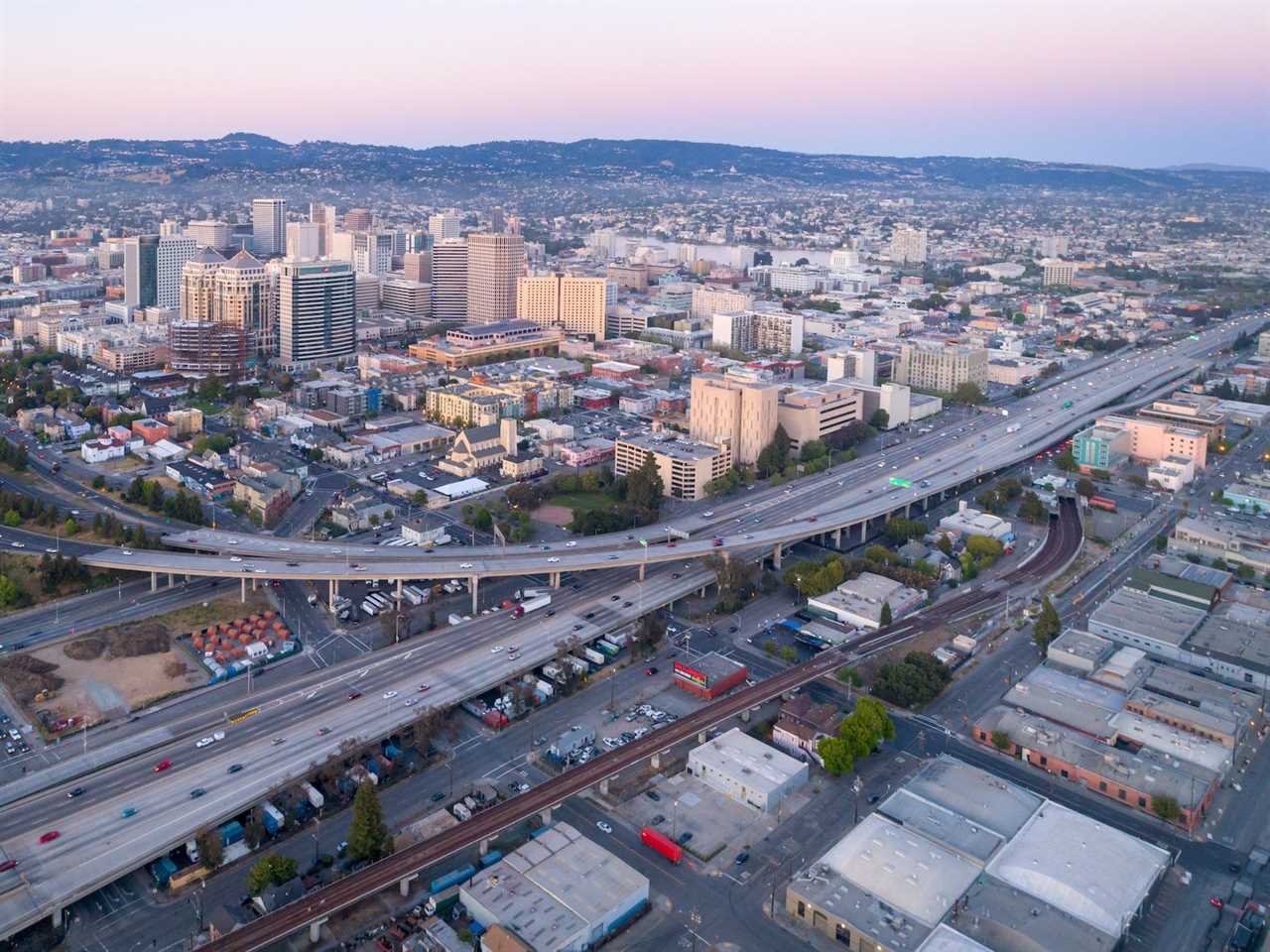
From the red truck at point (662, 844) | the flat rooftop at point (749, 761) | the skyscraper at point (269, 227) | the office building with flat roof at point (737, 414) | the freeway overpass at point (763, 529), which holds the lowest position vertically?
the red truck at point (662, 844)

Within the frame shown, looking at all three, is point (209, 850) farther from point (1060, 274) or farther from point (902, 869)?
point (1060, 274)

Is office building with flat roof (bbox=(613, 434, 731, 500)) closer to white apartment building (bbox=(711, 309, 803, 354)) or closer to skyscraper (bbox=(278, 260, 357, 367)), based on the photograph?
skyscraper (bbox=(278, 260, 357, 367))

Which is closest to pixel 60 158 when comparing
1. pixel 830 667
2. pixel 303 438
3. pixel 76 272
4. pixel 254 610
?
pixel 76 272

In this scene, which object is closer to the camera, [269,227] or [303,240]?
[303,240]

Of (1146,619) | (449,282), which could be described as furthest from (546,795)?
(449,282)

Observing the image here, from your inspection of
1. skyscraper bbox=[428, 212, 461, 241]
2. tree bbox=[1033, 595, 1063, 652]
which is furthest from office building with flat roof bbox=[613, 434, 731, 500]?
skyscraper bbox=[428, 212, 461, 241]

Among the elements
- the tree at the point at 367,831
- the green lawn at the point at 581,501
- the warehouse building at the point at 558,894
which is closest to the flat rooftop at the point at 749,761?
the warehouse building at the point at 558,894

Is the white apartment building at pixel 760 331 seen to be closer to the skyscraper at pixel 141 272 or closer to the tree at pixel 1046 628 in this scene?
the skyscraper at pixel 141 272
